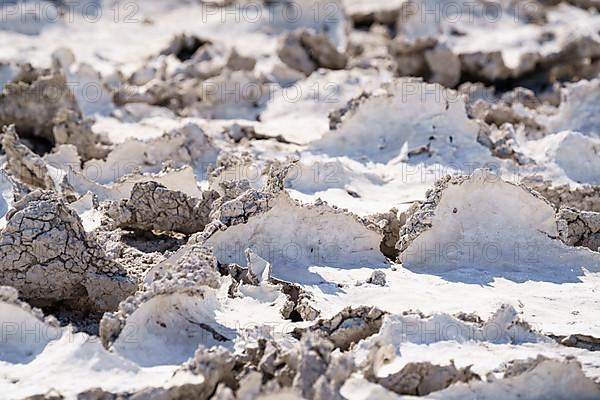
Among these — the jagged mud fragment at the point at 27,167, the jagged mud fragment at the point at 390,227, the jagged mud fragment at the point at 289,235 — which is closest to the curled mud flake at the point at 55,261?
the jagged mud fragment at the point at 289,235

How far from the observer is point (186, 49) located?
23.3 ft

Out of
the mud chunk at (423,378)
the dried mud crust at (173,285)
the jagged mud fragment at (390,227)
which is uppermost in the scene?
the dried mud crust at (173,285)

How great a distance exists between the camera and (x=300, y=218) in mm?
4121

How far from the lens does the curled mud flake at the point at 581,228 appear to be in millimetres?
4316

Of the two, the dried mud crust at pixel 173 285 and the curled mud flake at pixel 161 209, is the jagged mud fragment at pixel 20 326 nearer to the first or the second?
the dried mud crust at pixel 173 285

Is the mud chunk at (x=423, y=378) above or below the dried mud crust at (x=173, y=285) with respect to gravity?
below

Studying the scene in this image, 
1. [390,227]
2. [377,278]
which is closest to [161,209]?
[390,227]

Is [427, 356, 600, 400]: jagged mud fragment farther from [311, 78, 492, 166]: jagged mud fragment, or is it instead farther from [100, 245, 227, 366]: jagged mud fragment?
[311, 78, 492, 166]: jagged mud fragment

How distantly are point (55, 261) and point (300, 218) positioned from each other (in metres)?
0.93

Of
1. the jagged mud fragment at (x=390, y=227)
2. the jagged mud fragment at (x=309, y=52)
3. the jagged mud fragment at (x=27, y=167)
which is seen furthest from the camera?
the jagged mud fragment at (x=309, y=52)

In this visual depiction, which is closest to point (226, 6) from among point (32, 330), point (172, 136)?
point (172, 136)

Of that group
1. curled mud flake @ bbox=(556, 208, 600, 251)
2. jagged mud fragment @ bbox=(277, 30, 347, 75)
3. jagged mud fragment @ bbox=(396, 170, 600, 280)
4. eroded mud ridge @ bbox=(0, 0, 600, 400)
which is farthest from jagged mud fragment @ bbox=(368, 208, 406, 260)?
jagged mud fragment @ bbox=(277, 30, 347, 75)

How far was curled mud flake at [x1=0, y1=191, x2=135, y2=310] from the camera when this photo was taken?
12.4 ft

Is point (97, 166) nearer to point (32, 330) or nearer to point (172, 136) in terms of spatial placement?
point (172, 136)
